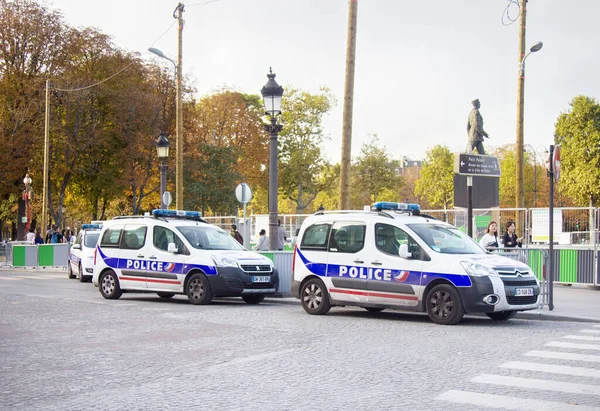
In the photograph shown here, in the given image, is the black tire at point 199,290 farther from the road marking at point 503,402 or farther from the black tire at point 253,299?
the road marking at point 503,402

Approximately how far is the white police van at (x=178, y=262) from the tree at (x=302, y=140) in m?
49.8

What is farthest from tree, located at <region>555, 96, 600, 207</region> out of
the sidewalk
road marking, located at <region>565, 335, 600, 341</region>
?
road marking, located at <region>565, 335, 600, 341</region>

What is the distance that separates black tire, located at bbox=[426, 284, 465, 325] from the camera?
13633 mm

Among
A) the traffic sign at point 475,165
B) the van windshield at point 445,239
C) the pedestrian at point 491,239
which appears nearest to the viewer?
the van windshield at point 445,239

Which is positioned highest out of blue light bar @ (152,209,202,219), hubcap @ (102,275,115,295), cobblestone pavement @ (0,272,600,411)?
blue light bar @ (152,209,202,219)

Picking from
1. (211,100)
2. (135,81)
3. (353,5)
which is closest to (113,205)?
(211,100)

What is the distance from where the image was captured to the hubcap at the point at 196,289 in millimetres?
17766

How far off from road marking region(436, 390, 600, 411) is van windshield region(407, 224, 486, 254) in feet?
21.2

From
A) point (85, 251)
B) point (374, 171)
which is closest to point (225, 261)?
point (85, 251)

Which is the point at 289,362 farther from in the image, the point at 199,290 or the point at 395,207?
the point at 199,290

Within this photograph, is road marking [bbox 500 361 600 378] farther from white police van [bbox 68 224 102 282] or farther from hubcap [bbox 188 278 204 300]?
white police van [bbox 68 224 102 282]

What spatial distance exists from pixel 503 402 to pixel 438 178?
3403 inches

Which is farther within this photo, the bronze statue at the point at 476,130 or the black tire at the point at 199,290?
the bronze statue at the point at 476,130

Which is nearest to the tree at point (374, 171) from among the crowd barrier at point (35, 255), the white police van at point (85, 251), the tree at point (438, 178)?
the tree at point (438, 178)
